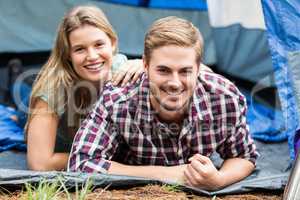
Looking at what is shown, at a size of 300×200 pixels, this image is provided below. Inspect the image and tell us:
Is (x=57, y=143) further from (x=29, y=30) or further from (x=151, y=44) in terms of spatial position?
(x=29, y=30)

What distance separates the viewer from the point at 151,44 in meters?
2.07

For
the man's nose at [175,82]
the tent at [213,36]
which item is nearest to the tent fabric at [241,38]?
the tent at [213,36]

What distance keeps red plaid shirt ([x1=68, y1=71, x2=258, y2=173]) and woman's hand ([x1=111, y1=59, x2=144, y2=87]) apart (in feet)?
0.43

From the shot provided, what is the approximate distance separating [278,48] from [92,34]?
2.21 ft

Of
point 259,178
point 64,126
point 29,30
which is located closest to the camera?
point 259,178

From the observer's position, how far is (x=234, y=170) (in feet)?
6.98

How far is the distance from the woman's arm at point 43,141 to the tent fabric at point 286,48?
0.82 m

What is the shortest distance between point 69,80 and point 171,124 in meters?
0.47

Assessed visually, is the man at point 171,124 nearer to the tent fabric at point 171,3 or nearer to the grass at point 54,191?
the grass at point 54,191

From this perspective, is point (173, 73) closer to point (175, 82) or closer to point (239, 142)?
point (175, 82)

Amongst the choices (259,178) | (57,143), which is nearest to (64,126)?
(57,143)

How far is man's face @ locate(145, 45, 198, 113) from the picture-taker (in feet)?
6.64

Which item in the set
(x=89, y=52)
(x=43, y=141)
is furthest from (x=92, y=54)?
(x=43, y=141)

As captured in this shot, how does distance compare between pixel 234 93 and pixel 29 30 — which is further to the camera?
pixel 29 30
